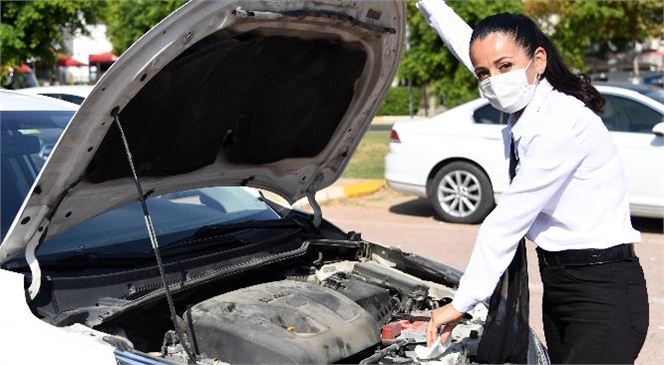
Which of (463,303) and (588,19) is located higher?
(463,303)

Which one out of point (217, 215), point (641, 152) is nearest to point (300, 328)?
point (217, 215)

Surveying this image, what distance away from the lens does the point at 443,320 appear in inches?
101

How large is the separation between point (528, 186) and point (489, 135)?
6.95 meters

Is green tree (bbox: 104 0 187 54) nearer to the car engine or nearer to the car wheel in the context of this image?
the car wheel

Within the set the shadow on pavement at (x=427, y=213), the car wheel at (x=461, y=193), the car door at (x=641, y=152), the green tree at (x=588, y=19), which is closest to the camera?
the car door at (x=641, y=152)

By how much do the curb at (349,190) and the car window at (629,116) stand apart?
3.63 metres

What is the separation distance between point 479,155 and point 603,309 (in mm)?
6807

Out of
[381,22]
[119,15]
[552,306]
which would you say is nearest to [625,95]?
[381,22]

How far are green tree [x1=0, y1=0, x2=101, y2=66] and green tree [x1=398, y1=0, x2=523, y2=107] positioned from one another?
22.6ft

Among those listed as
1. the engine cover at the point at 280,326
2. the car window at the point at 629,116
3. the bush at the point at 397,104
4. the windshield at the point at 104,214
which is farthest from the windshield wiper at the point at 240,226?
the bush at the point at 397,104

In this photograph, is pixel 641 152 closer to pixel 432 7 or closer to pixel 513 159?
pixel 432 7

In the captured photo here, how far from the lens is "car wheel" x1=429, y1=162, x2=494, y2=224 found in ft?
30.2

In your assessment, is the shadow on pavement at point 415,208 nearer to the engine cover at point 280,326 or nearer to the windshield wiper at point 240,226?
the windshield wiper at point 240,226

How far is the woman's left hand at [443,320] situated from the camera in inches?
100
